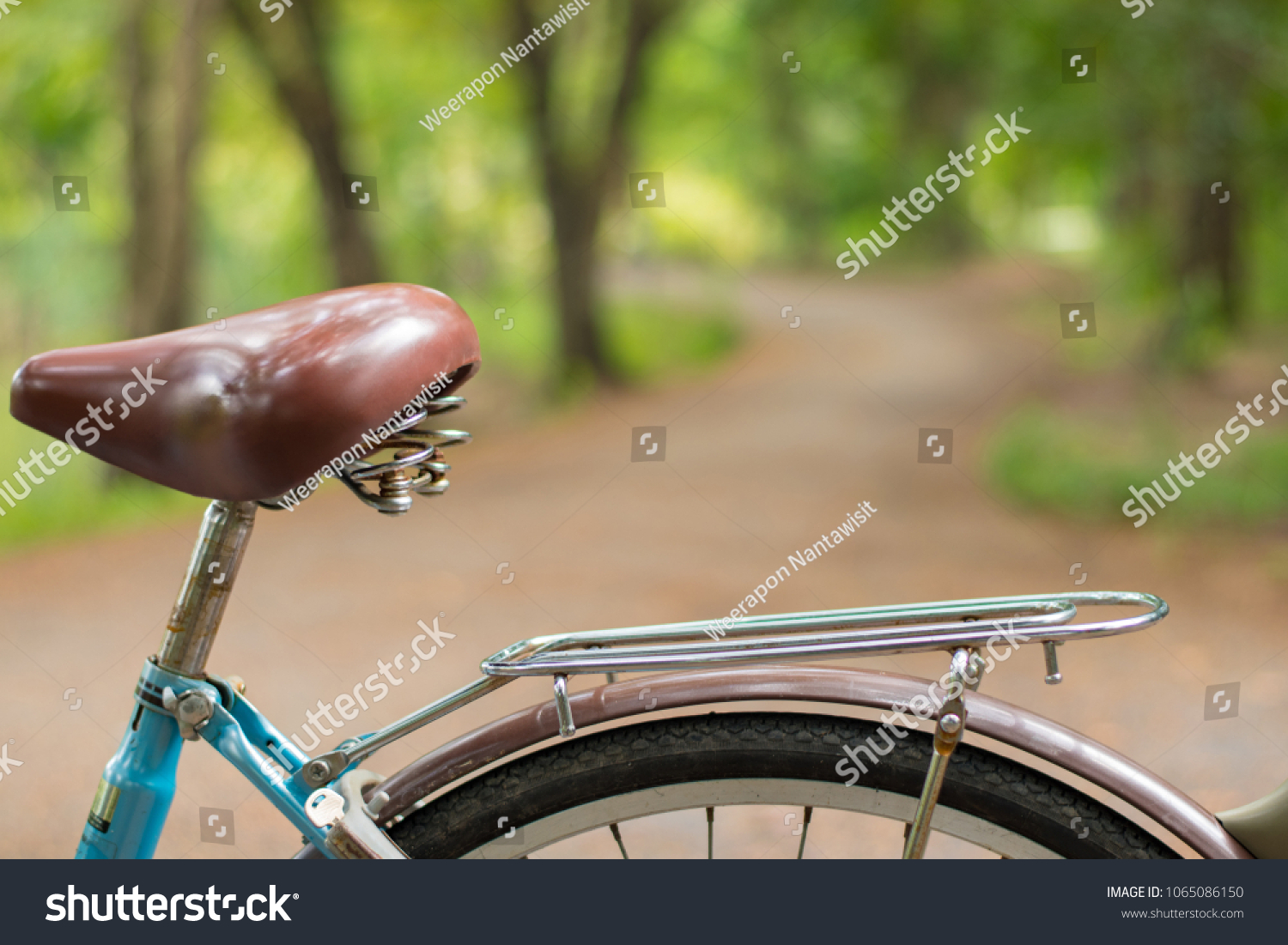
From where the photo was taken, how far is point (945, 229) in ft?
51.9

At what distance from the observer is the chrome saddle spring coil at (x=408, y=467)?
3.22 ft

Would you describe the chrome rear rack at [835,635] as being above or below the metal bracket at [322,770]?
above

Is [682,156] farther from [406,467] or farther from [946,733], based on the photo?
[946,733]

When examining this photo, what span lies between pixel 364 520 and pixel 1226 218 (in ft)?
19.9

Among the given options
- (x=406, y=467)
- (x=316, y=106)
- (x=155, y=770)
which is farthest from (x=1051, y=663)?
(x=316, y=106)

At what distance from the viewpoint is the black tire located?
3.23 ft

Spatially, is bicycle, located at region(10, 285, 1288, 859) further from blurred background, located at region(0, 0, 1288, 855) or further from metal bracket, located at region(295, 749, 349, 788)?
blurred background, located at region(0, 0, 1288, 855)

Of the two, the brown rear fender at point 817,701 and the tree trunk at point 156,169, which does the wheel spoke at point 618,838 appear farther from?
the tree trunk at point 156,169

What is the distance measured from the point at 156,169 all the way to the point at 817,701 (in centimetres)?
579

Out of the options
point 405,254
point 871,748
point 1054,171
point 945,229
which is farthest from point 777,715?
point 945,229

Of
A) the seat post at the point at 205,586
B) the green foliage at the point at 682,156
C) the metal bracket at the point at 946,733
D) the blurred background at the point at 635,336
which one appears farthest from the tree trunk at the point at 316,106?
→ the metal bracket at the point at 946,733

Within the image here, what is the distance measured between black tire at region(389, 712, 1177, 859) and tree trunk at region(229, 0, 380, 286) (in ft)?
19.8

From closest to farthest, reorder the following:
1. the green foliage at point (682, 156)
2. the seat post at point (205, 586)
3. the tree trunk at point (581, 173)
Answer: the seat post at point (205, 586) < the green foliage at point (682, 156) < the tree trunk at point (581, 173)

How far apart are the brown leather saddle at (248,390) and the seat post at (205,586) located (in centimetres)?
7
